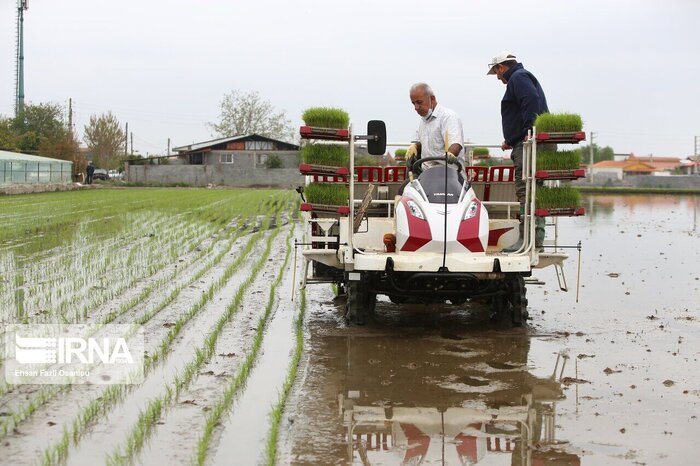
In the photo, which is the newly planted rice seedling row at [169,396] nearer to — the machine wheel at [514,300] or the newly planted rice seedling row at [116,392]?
the newly planted rice seedling row at [116,392]

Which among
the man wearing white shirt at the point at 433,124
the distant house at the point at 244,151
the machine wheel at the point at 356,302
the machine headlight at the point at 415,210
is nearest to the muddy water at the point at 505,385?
the machine wheel at the point at 356,302

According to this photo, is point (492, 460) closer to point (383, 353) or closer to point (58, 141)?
point (383, 353)

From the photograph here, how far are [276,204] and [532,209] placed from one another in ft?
99.7

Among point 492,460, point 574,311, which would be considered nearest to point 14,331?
point 492,460

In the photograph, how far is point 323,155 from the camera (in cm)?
1027

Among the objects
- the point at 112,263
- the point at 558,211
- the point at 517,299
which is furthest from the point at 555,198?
the point at 112,263

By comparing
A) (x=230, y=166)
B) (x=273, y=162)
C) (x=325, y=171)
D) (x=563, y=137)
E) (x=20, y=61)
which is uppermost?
(x=20, y=61)

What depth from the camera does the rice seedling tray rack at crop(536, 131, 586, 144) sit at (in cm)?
981

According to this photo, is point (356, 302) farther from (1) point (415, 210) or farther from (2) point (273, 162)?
(2) point (273, 162)

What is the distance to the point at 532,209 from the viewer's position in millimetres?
10148

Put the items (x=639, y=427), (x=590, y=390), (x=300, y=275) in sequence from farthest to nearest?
(x=300, y=275) → (x=590, y=390) → (x=639, y=427)

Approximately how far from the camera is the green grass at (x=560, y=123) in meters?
9.88

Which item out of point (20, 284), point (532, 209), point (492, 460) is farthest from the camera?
point (20, 284)

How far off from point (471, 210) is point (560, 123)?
4.10ft
